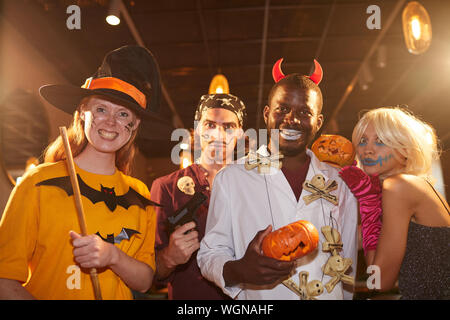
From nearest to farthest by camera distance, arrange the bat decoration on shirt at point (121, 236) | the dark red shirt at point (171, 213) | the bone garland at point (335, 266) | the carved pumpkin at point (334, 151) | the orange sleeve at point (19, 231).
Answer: the orange sleeve at point (19, 231) → the bone garland at point (335, 266) → the bat decoration on shirt at point (121, 236) → the carved pumpkin at point (334, 151) → the dark red shirt at point (171, 213)

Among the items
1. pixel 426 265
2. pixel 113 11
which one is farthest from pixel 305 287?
pixel 113 11

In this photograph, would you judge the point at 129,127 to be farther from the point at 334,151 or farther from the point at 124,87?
the point at 334,151

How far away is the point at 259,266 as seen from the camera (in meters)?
1.69

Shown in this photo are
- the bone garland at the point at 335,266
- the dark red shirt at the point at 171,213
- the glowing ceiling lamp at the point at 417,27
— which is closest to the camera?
the bone garland at the point at 335,266

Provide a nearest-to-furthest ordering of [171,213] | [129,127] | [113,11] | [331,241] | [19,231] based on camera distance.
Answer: [19,231] → [331,241] → [129,127] → [171,213] → [113,11]

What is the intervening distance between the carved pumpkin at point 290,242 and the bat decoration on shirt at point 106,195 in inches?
33.0

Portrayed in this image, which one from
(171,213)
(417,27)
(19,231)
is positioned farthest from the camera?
(417,27)

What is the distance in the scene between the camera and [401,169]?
2.24 meters

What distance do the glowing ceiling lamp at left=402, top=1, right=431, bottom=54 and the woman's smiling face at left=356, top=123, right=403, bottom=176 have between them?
2269 millimetres

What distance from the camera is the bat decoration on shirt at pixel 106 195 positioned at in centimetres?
196

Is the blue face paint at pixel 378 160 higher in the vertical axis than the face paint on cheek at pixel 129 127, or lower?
lower

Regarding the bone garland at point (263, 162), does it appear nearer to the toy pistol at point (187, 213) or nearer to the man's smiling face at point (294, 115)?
the man's smiling face at point (294, 115)

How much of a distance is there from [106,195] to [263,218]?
2.88 feet

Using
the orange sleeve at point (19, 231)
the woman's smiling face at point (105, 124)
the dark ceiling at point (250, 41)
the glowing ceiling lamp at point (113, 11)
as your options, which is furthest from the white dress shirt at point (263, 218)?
the glowing ceiling lamp at point (113, 11)
